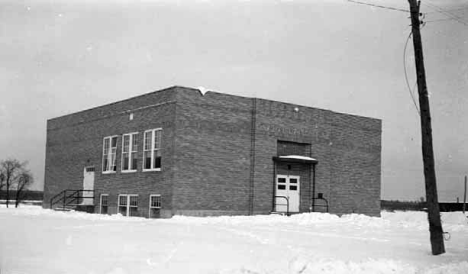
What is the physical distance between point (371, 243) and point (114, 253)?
741 cm

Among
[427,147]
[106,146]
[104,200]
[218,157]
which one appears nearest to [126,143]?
[106,146]

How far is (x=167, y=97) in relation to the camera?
27.3 meters

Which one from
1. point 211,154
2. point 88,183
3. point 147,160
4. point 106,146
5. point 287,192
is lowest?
point 287,192

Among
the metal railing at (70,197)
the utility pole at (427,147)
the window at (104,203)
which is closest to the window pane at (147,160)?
the window at (104,203)

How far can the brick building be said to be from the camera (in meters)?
26.8

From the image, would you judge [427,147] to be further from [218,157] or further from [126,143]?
[126,143]

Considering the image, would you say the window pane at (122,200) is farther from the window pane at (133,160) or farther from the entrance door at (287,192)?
the entrance door at (287,192)

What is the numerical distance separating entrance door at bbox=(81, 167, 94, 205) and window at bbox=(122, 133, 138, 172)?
4.02 meters

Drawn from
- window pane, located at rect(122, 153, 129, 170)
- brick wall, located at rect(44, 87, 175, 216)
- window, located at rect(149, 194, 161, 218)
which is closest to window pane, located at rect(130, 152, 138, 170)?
brick wall, located at rect(44, 87, 175, 216)

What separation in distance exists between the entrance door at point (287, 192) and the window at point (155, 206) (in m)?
6.01

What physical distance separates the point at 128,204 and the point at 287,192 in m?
7.97

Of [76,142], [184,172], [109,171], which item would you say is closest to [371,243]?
[184,172]

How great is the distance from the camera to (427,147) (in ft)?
48.2

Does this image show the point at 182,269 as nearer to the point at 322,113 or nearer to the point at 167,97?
the point at 167,97
